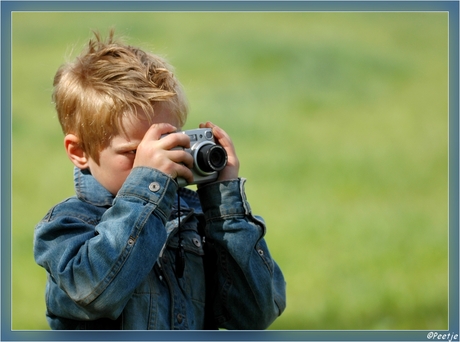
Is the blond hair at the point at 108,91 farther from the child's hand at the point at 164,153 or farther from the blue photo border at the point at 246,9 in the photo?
the blue photo border at the point at 246,9

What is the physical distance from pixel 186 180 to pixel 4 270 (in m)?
1.14

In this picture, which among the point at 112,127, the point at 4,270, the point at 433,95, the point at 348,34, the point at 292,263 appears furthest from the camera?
the point at 348,34

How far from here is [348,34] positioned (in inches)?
403

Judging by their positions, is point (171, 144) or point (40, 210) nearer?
point (171, 144)

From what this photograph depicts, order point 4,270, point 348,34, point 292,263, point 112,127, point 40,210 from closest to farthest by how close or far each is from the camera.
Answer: point 112,127 < point 4,270 < point 292,263 < point 40,210 < point 348,34

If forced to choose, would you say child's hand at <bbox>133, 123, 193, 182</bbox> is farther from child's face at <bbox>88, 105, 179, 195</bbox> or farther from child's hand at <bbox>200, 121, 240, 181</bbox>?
child's hand at <bbox>200, 121, 240, 181</bbox>

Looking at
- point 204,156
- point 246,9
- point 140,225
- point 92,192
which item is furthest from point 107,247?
point 246,9

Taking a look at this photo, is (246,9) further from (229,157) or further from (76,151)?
(76,151)

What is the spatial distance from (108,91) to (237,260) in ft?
2.38

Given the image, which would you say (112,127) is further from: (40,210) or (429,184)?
(429,184)

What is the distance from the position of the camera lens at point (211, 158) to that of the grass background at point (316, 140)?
2.31 feet

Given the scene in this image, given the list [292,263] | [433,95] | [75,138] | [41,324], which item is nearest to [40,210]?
[41,324]

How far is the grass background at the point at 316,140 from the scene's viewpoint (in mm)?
5262

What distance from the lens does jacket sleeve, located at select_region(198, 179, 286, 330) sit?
249 centimetres
